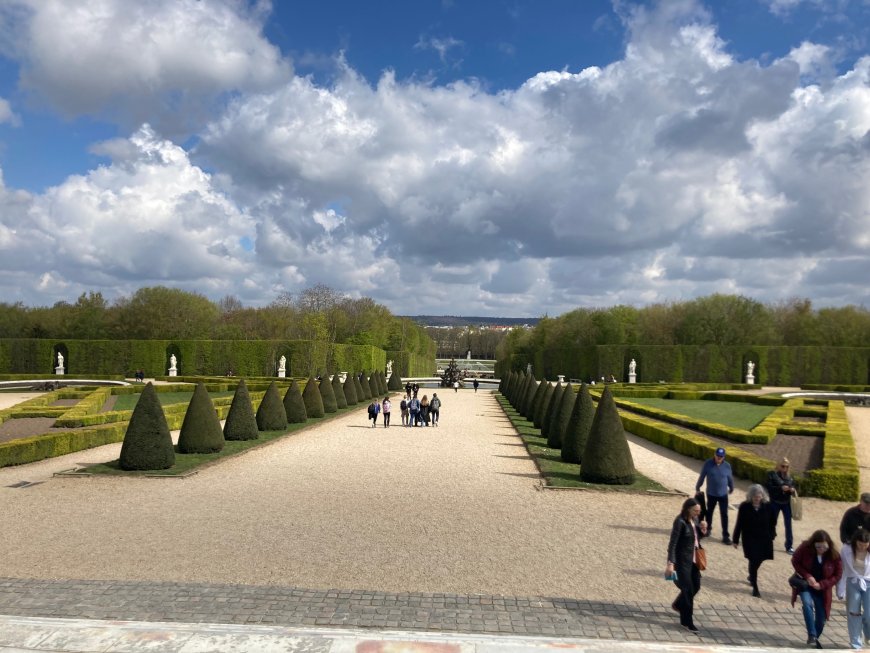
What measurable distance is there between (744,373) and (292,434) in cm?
4901

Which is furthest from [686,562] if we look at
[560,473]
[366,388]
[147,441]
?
[366,388]

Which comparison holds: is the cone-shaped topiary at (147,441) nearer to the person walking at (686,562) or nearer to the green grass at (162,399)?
the person walking at (686,562)

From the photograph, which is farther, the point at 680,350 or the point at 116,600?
the point at 680,350

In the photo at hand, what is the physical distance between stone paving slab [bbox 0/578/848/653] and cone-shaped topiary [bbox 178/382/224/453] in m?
9.51

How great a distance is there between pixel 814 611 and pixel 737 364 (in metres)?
58.0

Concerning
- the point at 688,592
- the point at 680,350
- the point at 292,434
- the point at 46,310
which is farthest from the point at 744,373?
the point at 46,310

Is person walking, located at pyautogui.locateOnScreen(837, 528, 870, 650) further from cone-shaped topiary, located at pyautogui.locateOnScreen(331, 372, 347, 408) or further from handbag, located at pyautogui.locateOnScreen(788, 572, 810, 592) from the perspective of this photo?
cone-shaped topiary, located at pyautogui.locateOnScreen(331, 372, 347, 408)

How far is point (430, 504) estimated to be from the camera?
12.4 meters

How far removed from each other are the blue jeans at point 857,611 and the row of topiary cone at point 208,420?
43.8ft

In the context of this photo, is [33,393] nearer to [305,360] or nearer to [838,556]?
[305,360]

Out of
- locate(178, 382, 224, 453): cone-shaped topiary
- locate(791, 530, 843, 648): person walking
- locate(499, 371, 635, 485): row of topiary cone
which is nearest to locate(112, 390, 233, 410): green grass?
locate(178, 382, 224, 453): cone-shaped topiary

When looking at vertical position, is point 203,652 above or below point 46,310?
below

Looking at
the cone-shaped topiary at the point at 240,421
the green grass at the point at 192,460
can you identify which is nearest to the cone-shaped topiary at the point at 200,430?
the green grass at the point at 192,460

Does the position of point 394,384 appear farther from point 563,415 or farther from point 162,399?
→ point 563,415
